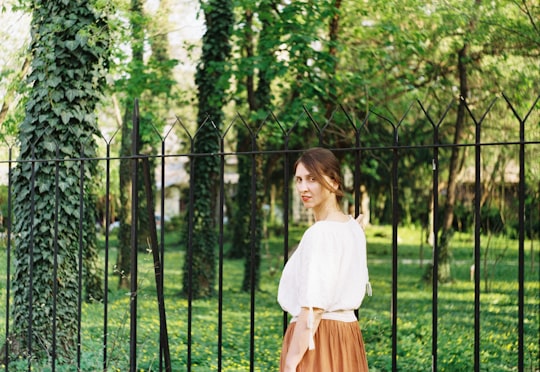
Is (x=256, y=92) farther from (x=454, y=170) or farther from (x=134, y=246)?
(x=134, y=246)

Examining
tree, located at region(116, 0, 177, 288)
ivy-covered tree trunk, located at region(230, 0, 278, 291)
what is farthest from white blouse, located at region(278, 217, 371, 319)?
tree, located at region(116, 0, 177, 288)

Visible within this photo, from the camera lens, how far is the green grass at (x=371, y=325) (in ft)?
25.4

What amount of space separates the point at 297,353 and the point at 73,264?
3.98 m

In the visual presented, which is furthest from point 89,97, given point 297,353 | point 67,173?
point 297,353

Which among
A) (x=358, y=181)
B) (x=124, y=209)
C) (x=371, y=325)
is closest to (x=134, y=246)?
(x=358, y=181)

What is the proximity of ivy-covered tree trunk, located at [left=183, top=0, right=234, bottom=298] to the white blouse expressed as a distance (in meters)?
9.25

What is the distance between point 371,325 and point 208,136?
4551mm

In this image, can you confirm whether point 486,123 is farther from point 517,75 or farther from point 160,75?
point 160,75

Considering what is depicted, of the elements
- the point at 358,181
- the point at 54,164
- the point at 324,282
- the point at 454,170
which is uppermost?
the point at 454,170

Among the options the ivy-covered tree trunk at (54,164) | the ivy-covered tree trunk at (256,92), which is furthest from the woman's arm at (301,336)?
the ivy-covered tree trunk at (54,164)

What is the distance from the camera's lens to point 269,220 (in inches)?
1211

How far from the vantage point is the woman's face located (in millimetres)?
3109

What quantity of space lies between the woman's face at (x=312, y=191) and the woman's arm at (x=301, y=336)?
18.0 inches

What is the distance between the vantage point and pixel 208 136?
1312 centimetres
